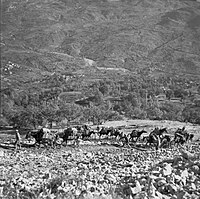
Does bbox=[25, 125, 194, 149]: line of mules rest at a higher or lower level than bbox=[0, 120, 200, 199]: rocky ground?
lower

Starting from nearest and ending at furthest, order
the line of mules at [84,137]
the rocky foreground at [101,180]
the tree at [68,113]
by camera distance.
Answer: the rocky foreground at [101,180], the line of mules at [84,137], the tree at [68,113]

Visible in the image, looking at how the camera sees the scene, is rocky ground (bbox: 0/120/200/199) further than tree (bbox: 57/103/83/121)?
No

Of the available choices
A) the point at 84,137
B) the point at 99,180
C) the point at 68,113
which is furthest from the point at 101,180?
the point at 68,113

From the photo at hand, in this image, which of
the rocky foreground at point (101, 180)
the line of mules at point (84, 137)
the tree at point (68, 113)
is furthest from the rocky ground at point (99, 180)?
the tree at point (68, 113)

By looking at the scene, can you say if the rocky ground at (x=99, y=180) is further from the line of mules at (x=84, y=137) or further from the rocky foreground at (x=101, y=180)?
the line of mules at (x=84, y=137)

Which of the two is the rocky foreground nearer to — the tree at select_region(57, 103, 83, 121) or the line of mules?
the line of mules

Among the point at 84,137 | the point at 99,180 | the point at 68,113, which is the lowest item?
the point at 68,113

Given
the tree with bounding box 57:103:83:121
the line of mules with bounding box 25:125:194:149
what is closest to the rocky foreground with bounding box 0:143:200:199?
the line of mules with bounding box 25:125:194:149

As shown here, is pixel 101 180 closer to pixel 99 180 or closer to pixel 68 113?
pixel 99 180

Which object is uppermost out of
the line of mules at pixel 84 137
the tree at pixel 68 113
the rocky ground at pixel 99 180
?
the rocky ground at pixel 99 180

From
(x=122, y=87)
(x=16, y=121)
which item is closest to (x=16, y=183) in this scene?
(x=16, y=121)

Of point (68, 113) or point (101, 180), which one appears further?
point (68, 113)
